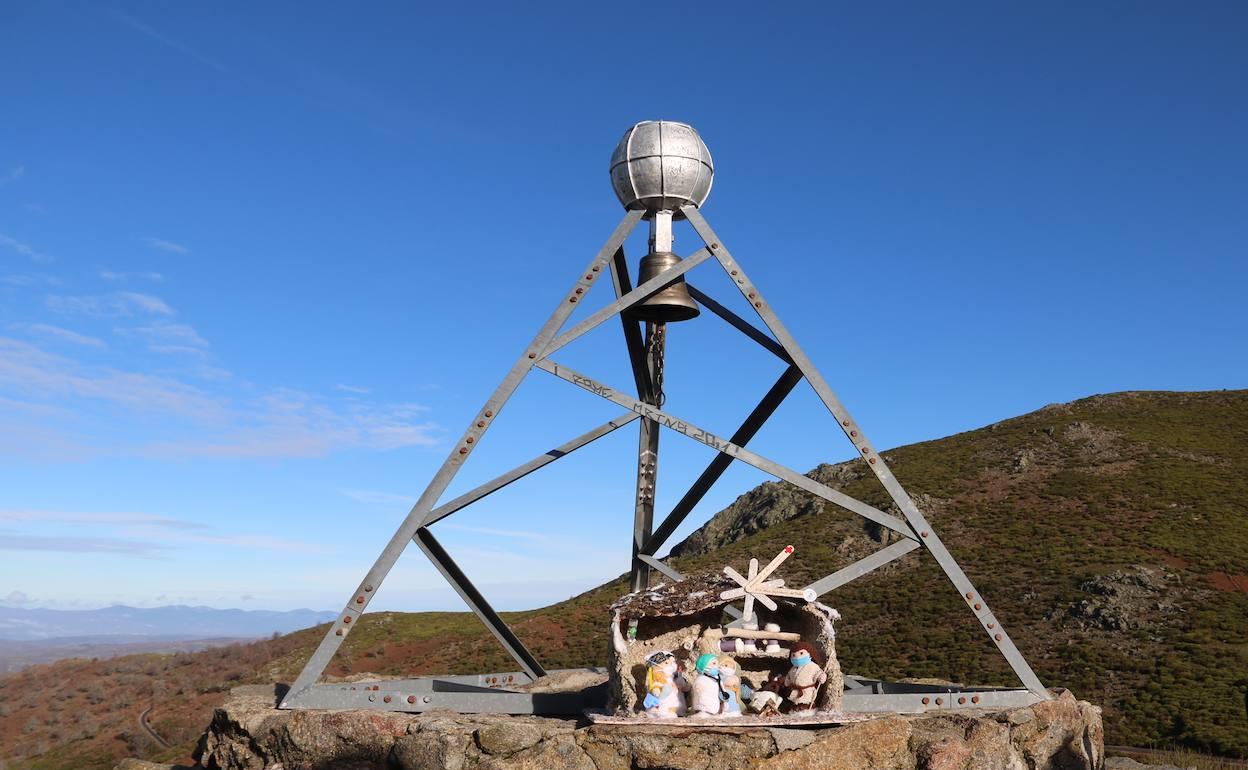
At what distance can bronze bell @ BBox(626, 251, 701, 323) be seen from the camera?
1449 centimetres

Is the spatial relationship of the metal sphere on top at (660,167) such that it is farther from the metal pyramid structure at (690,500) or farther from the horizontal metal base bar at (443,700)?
the horizontal metal base bar at (443,700)

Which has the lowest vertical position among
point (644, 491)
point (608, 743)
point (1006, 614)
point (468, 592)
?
point (608, 743)

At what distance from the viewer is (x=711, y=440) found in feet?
43.5

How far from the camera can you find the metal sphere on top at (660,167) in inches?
575

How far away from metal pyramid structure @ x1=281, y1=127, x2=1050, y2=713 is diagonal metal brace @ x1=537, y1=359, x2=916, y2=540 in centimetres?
1

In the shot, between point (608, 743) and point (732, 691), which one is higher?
point (732, 691)

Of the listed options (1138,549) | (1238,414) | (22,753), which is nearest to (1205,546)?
(1138,549)

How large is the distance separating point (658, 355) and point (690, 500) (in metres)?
2.27

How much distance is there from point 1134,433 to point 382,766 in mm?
64029

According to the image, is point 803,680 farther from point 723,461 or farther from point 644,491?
point 644,491

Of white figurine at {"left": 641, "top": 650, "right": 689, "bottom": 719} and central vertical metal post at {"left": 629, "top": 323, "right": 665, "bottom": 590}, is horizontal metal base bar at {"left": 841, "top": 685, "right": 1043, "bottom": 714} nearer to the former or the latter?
white figurine at {"left": 641, "top": 650, "right": 689, "bottom": 719}

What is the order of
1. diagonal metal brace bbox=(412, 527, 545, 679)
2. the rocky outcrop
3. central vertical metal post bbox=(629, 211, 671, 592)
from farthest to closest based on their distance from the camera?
1. central vertical metal post bbox=(629, 211, 671, 592)
2. diagonal metal brace bbox=(412, 527, 545, 679)
3. the rocky outcrop

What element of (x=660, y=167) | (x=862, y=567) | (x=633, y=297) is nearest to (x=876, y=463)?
(x=862, y=567)

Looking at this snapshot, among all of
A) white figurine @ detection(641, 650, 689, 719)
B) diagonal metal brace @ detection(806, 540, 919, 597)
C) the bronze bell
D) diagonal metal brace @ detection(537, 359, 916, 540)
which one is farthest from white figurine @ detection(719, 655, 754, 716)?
the bronze bell
